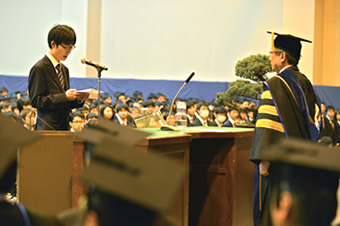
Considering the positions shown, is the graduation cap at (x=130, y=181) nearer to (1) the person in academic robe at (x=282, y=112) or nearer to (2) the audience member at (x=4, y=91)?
(1) the person in academic robe at (x=282, y=112)

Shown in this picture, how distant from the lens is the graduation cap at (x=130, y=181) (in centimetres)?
106

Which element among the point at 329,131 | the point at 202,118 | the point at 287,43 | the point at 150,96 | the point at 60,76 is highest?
the point at 287,43

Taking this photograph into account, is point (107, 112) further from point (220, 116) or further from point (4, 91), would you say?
A: point (4, 91)

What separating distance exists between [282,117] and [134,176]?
2157 mm

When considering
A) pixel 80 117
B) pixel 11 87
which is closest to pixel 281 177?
pixel 80 117

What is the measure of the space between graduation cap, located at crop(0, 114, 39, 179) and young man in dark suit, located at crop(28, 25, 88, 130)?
1792 mm

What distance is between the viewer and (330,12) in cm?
1406

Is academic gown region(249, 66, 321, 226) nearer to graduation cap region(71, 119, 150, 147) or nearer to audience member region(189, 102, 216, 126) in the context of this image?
graduation cap region(71, 119, 150, 147)

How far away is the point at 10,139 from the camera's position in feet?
4.16

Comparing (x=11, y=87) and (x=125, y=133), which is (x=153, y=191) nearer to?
(x=125, y=133)

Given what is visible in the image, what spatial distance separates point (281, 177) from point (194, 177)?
88.3 inches

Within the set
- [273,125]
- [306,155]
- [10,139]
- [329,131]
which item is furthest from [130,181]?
[329,131]

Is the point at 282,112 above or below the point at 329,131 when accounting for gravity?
above

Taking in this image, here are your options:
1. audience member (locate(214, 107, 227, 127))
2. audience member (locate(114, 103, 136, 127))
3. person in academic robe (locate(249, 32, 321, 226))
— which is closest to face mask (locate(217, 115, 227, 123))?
audience member (locate(214, 107, 227, 127))
